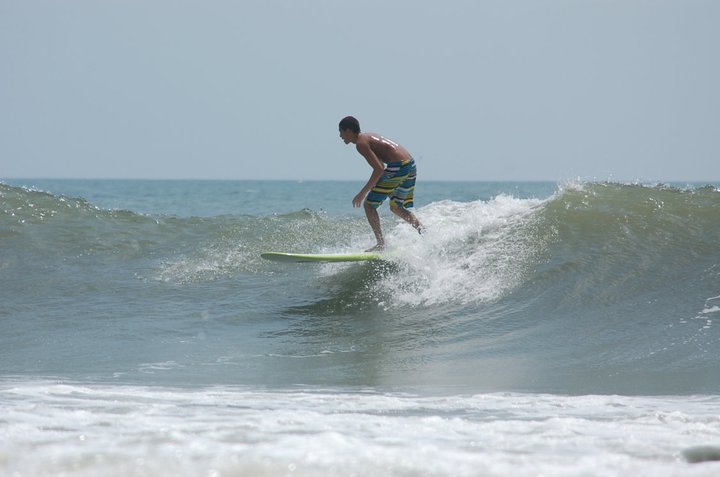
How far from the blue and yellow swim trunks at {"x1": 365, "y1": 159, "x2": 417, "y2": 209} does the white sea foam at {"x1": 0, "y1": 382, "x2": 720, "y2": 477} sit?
13.4ft

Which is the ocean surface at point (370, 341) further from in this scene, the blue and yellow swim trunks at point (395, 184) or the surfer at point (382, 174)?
the blue and yellow swim trunks at point (395, 184)

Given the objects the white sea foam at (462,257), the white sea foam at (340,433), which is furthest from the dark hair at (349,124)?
the white sea foam at (340,433)

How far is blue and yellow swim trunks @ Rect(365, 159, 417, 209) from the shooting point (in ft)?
29.8

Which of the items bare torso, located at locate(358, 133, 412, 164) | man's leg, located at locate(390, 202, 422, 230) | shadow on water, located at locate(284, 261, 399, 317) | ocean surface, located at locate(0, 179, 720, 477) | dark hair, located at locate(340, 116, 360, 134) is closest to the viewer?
ocean surface, located at locate(0, 179, 720, 477)

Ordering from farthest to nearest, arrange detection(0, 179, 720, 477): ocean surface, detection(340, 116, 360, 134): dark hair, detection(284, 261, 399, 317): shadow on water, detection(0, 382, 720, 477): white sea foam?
detection(284, 261, 399, 317): shadow on water < detection(340, 116, 360, 134): dark hair < detection(0, 179, 720, 477): ocean surface < detection(0, 382, 720, 477): white sea foam

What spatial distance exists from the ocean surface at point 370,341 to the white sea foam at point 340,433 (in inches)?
0.7

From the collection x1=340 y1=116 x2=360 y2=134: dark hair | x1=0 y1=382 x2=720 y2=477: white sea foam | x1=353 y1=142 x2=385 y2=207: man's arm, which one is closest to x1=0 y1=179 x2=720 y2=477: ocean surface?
x1=0 y1=382 x2=720 y2=477: white sea foam

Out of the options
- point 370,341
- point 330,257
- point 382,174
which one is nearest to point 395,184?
point 382,174

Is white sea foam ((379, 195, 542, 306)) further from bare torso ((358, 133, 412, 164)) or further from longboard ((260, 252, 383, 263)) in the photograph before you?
bare torso ((358, 133, 412, 164))

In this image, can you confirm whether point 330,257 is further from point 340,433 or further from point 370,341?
point 340,433

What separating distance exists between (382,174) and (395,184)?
0.26m

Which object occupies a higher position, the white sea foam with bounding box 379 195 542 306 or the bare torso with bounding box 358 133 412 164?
the bare torso with bounding box 358 133 412 164

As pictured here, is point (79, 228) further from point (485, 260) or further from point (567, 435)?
point (567, 435)

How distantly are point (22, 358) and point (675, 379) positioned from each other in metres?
4.83
